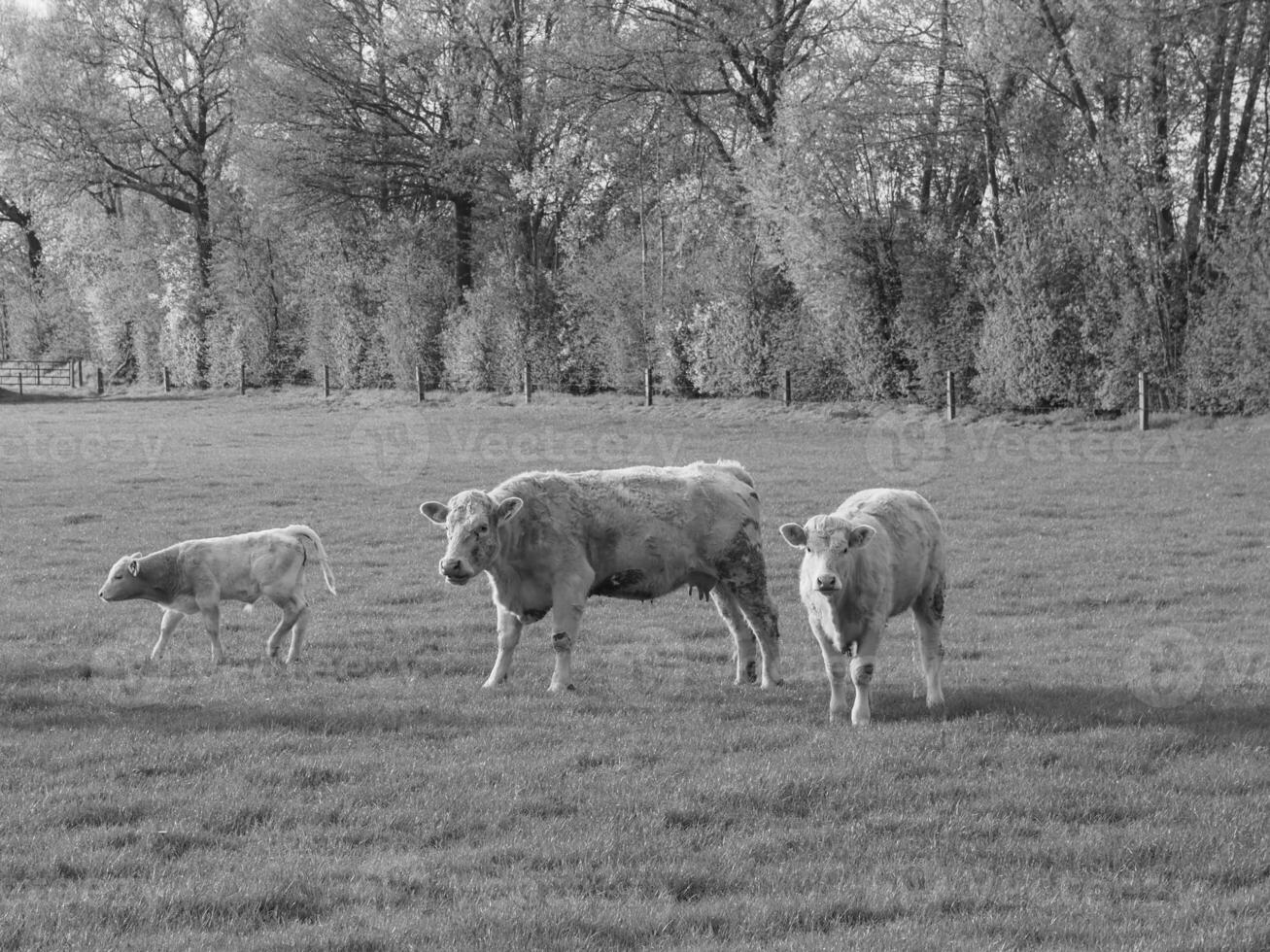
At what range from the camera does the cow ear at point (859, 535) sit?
9.37 metres

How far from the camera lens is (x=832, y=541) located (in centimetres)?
934

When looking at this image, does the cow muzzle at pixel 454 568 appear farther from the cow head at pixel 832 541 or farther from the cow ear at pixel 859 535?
the cow ear at pixel 859 535

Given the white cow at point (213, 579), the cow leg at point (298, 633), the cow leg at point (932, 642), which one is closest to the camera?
the cow leg at point (932, 642)

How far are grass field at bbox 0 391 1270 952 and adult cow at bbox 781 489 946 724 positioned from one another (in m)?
0.36

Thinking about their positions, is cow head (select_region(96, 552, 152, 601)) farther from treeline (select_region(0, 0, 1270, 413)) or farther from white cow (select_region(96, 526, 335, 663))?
treeline (select_region(0, 0, 1270, 413))

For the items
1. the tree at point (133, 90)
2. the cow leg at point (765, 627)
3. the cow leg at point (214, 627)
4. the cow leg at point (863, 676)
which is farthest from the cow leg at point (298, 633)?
the tree at point (133, 90)

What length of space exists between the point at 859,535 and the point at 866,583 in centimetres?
39

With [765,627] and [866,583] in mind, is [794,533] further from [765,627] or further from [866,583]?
[765,627]

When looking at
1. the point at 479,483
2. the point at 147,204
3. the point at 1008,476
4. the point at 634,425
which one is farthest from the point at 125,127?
the point at 1008,476

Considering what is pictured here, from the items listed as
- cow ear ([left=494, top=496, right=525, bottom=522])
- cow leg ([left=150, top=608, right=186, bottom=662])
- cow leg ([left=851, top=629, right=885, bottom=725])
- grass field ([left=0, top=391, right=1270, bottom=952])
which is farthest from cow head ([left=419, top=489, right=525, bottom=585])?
cow leg ([left=150, top=608, right=186, bottom=662])

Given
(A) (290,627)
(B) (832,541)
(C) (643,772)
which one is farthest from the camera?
(A) (290,627)

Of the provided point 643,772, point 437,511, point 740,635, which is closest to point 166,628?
point 437,511

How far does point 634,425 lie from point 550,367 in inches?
430

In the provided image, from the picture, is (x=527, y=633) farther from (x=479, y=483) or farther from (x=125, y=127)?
(x=125, y=127)
